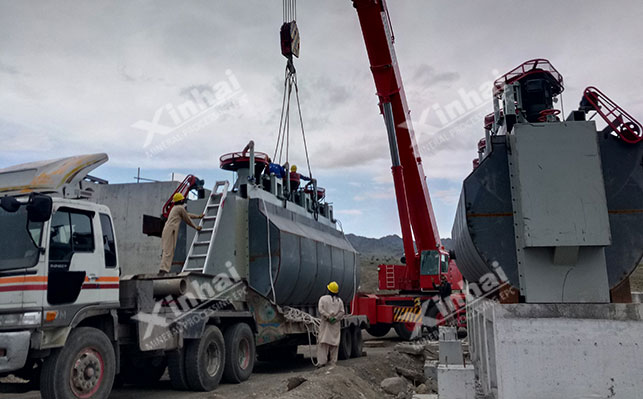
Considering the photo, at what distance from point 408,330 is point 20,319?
13.6m

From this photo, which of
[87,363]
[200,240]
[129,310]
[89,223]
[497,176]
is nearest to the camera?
[497,176]

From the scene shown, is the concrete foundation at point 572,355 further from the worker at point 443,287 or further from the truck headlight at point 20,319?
the worker at point 443,287

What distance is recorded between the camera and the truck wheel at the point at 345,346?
13.7 metres

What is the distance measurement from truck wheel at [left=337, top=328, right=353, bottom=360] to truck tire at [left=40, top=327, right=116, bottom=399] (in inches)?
300

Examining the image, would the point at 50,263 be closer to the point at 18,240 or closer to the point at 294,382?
the point at 18,240

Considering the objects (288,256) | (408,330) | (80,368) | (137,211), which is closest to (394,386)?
(288,256)

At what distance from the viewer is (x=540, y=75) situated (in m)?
8.09

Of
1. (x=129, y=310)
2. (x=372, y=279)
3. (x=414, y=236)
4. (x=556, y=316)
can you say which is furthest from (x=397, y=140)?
(x=372, y=279)

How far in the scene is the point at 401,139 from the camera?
14.8 metres

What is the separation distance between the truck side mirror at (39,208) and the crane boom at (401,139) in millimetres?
9377

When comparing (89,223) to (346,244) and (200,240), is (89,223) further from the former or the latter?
(346,244)

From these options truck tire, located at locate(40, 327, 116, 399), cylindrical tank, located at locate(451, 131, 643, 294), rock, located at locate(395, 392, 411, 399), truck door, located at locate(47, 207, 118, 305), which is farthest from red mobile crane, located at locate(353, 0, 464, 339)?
truck tire, located at locate(40, 327, 116, 399)

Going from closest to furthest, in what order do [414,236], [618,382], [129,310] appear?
[618,382]
[129,310]
[414,236]

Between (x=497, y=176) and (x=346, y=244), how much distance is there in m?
10.5
